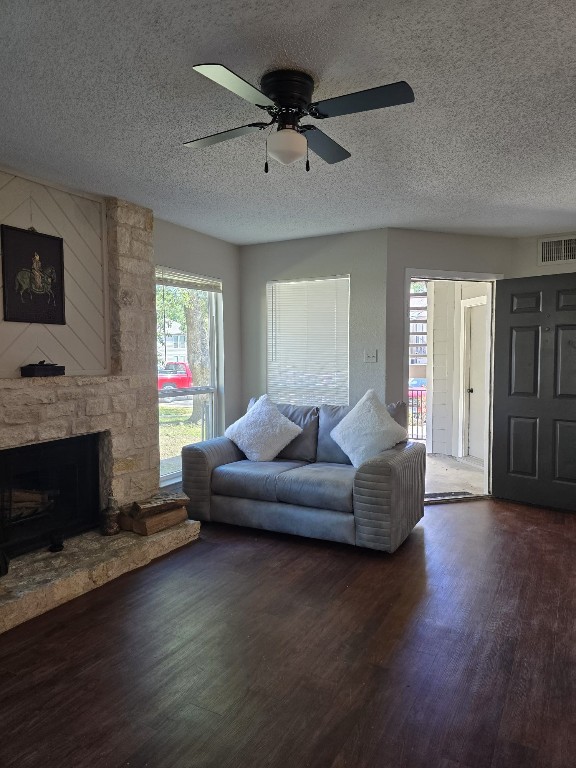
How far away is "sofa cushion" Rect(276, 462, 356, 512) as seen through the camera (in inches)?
137

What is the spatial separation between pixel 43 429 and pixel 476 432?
5106 millimetres

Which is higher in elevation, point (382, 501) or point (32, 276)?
point (32, 276)

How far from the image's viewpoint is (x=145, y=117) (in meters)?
2.43

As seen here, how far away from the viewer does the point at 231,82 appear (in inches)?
69.1

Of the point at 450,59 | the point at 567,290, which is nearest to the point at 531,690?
the point at 450,59

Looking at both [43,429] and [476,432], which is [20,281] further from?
[476,432]

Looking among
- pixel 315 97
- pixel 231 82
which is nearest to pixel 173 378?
pixel 315 97

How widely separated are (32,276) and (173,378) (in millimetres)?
1630

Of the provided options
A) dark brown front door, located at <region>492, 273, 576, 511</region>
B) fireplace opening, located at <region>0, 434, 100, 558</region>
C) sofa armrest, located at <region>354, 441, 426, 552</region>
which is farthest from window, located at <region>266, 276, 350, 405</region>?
fireplace opening, located at <region>0, 434, 100, 558</region>

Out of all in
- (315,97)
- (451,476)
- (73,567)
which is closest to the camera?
(315,97)

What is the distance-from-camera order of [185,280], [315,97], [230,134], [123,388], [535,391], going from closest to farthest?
[230,134] < [315,97] < [123,388] < [535,391] < [185,280]

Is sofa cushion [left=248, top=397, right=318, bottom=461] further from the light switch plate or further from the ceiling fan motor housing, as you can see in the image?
the ceiling fan motor housing

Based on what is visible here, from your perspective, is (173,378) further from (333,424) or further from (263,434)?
(333,424)

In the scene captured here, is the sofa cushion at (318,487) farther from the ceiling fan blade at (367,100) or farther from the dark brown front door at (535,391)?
the ceiling fan blade at (367,100)
